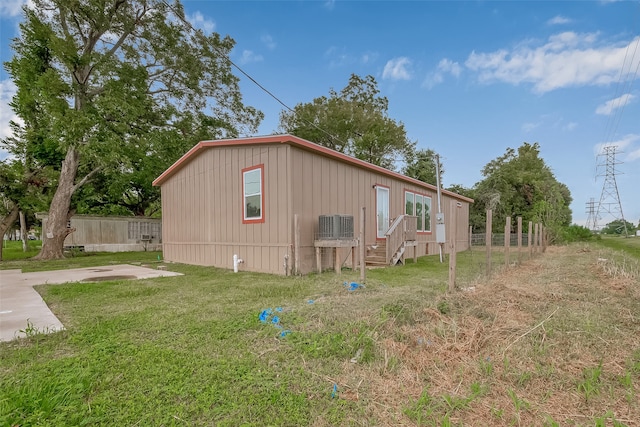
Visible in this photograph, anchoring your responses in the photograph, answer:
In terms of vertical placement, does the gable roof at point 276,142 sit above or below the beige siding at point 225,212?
above

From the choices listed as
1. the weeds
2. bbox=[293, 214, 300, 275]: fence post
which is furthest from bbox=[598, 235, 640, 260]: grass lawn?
the weeds

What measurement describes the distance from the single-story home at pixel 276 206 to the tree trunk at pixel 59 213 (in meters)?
3.78

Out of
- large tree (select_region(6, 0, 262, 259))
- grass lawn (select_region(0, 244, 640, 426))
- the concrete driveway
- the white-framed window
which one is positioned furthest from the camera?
the white-framed window

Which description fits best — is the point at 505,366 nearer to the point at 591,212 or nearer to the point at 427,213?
the point at 427,213

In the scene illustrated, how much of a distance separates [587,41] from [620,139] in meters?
17.5

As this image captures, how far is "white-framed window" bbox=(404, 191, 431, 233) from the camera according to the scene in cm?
1147

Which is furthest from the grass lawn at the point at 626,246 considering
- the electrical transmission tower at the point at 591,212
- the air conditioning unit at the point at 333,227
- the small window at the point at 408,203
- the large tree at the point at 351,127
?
the large tree at the point at 351,127

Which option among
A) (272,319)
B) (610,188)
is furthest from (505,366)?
(610,188)

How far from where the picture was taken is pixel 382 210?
9836 mm

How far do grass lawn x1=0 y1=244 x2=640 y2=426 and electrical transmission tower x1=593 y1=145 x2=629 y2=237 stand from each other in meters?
26.7

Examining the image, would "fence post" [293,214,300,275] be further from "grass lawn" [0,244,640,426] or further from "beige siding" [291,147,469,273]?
"grass lawn" [0,244,640,426]

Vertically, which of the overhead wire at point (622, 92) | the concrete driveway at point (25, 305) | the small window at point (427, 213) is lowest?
the concrete driveway at point (25, 305)

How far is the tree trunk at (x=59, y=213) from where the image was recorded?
11.5 metres

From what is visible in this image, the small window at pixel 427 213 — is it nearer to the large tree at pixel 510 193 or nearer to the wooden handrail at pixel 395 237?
the wooden handrail at pixel 395 237
